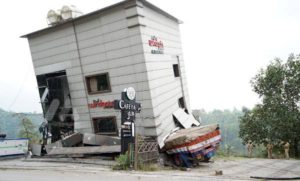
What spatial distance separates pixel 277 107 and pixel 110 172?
63.1 ft

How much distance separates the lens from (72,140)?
781 inches

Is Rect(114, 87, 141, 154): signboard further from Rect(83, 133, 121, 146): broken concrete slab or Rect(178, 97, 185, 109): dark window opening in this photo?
Rect(178, 97, 185, 109): dark window opening

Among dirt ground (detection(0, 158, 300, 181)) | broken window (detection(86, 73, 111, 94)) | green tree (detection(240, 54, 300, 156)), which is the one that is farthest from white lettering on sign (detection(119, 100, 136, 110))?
green tree (detection(240, 54, 300, 156))

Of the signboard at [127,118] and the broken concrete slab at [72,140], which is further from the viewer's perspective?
the broken concrete slab at [72,140]

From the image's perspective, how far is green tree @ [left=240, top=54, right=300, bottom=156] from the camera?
28094 millimetres

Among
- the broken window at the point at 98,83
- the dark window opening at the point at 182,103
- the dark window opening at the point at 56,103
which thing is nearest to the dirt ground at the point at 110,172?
the dark window opening at the point at 56,103

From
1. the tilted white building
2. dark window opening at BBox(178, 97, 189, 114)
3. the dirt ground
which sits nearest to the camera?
the dirt ground

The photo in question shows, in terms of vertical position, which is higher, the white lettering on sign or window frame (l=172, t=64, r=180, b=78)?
window frame (l=172, t=64, r=180, b=78)

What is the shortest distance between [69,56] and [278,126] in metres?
17.7

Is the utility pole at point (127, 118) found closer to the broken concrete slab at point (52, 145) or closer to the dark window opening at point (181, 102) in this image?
the broken concrete slab at point (52, 145)

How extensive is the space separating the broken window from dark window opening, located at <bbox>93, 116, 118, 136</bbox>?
167cm

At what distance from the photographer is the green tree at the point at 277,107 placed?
28094 mm

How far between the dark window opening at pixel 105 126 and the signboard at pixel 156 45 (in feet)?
15.0

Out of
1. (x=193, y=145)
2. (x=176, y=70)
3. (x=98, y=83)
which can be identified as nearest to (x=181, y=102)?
(x=176, y=70)
